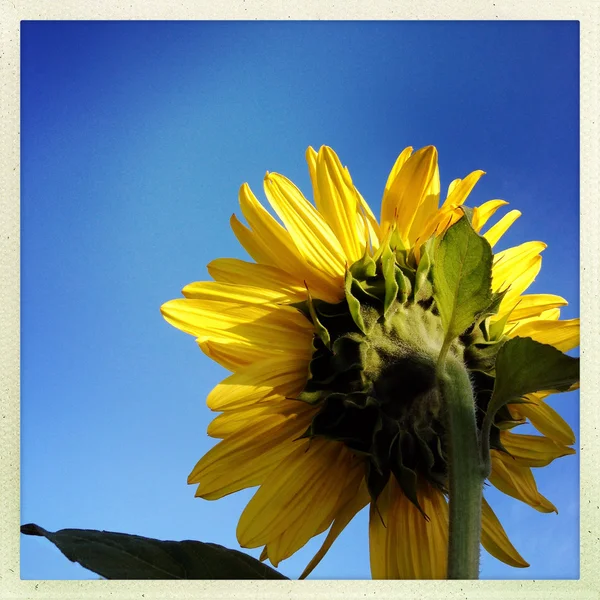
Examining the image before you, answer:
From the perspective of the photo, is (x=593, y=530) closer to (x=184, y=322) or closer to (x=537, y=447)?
(x=537, y=447)

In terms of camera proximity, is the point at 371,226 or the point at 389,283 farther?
the point at 371,226

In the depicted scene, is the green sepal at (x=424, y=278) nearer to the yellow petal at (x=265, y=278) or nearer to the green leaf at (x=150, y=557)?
the yellow petal at (x=265, y=278)

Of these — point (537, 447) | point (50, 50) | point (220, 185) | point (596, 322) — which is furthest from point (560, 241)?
point (50, 50)

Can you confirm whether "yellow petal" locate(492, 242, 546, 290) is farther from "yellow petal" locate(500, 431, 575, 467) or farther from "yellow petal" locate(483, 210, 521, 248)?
"yellow petal" locate(500, 431, 575, 467)

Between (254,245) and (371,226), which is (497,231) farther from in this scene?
(254,245)

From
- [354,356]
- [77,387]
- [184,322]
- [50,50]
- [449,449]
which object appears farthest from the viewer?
[50,50]

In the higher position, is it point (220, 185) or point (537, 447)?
point (220, 185)

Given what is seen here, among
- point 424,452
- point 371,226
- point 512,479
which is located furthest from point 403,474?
point 371,226
